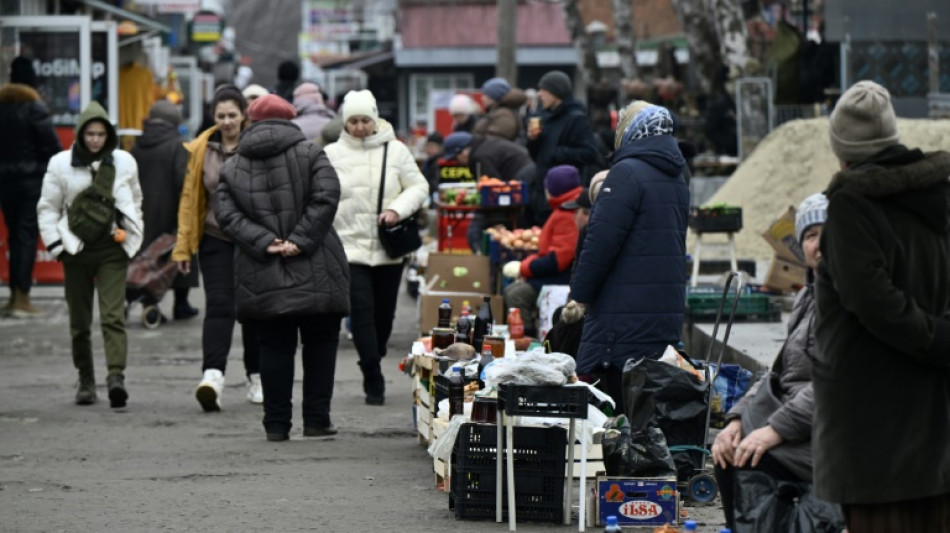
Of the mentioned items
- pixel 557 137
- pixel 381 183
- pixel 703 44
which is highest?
pixel 703 44

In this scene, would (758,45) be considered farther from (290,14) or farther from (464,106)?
(290,14)

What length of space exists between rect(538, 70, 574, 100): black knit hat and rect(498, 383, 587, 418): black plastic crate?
729 cm

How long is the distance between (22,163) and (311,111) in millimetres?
3247

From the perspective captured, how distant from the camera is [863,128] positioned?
17.0ft

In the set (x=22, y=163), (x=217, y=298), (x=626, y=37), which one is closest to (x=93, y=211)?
(x=217, y=298)

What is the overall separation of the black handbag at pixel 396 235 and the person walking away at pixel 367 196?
0.07 ft

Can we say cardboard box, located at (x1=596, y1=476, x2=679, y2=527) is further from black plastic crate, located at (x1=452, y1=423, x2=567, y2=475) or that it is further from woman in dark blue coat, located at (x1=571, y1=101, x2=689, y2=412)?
woman in dark blue coat, located at (x1=571, y1=101, x2=689, y2=412)

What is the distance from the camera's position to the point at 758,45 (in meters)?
26.5

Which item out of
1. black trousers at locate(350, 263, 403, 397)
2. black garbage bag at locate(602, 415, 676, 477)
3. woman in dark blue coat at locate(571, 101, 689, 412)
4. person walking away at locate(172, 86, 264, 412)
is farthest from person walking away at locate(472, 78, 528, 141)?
black garbage bag at locate(602, 415, 676, 477)

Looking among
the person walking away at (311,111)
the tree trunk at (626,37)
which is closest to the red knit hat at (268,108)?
the person walking away at (311,111)

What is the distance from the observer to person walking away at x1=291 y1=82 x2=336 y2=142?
15.1 m

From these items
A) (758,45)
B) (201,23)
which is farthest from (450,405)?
(201,23)

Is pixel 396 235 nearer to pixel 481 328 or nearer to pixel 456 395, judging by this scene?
Answer: pixel 481 328

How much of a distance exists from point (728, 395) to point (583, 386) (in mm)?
2491
